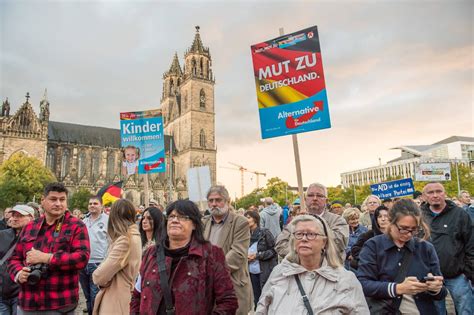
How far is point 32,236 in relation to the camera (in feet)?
12.6

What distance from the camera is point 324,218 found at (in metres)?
4.34

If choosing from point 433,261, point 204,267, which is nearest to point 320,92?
point 433,261

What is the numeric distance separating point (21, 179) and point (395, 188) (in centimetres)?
4487

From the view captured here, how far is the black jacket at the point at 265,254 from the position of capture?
640 centimetres

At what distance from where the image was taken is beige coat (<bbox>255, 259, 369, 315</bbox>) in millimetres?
2508

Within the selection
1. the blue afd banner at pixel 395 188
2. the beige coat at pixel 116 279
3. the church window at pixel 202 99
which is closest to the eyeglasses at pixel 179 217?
the beige coat at pixel 116 279

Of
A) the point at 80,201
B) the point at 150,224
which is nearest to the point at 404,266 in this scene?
the point at 150,224

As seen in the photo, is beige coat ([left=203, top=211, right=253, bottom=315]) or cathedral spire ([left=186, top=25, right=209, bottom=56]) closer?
beige coat ([left=203, top=211, right=253, bottom=315])

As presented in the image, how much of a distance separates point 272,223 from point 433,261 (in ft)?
19.9

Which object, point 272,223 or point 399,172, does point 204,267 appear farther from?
point 399,172

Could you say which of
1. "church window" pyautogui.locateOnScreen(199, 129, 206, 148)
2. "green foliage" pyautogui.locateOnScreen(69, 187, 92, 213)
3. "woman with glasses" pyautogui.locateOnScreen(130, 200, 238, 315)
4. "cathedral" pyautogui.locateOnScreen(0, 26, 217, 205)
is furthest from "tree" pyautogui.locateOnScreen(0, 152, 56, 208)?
"woman with glasses" pyautogui.locateOnScreen(130, 200, 238, 315)

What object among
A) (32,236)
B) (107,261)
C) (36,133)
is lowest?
(107,261)

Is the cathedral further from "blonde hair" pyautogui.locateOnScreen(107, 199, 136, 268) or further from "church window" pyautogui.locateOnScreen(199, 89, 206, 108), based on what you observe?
"blonde hair" pyautogui.locateOnScreen(107, 199, 136, 268)

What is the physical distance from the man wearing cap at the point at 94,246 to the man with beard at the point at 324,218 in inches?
134
